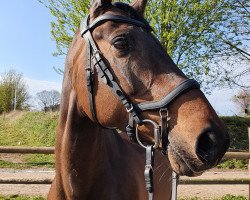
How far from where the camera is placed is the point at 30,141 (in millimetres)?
20484

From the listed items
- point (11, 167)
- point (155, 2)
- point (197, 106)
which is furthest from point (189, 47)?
point (197, 106)

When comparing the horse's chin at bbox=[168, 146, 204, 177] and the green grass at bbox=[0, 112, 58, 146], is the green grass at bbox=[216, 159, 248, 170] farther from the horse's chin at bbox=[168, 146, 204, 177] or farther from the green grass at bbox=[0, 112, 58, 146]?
the horse's chin at bbox=[168, 146, 204, 177]

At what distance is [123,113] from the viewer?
2.13 meters

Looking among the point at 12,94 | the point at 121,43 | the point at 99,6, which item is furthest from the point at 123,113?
the point at 12,94

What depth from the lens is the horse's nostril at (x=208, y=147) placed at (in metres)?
1.75

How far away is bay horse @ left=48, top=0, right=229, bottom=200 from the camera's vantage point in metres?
1.85

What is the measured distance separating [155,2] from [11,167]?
29.3 feet

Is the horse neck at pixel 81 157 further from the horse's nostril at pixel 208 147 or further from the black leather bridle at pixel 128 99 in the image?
the horse's nostril at pixel 208 147

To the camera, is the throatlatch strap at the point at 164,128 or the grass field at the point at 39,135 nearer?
the throatlatch strap at the point at 164,128

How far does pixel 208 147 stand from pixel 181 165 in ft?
0.58

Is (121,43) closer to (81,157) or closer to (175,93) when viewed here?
(175,93)

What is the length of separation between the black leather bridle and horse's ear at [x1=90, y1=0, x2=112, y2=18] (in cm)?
8

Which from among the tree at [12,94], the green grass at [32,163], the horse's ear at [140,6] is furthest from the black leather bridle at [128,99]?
the tree at [12,94]

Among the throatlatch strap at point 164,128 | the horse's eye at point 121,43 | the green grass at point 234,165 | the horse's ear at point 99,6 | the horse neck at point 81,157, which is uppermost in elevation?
the horse's ear at point 99,6
